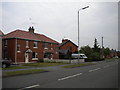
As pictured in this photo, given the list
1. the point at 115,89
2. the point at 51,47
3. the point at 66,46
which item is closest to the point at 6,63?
the point at 115,89

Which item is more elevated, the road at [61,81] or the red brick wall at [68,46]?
the red brick wall at [68,46]

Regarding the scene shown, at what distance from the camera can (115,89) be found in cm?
825

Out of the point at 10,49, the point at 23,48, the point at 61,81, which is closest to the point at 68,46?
the point at 23,48

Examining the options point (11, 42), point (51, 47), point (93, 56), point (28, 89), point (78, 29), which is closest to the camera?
point (28, 89)

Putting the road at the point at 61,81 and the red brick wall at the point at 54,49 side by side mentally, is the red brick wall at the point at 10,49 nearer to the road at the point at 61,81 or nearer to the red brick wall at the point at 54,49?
the red brick wall at the point at 54,49

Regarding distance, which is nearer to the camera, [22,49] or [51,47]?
[22,49]

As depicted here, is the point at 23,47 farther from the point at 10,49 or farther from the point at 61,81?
the point at 61,81

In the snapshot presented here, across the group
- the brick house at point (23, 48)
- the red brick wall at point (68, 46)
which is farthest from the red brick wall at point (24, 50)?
the red brick wall at point (68, 46)

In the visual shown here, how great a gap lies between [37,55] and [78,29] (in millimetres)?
15902

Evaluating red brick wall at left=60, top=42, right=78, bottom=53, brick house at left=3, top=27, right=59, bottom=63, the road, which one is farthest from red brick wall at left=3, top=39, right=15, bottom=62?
red brick wall at left=60, top=42, right=78, bottom=53

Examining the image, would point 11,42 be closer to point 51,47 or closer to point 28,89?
point 51,47

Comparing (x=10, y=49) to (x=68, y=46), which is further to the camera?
(x=68, y=46)

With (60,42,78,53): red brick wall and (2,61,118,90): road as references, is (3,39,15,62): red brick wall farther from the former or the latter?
(60,42,78,53): red brick wall

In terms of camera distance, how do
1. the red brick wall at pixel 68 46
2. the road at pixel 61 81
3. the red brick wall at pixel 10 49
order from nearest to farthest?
the road at pixel 61 81 < the red brick wall at pixel 10 49 < the red brick wall at pixel 68 46
